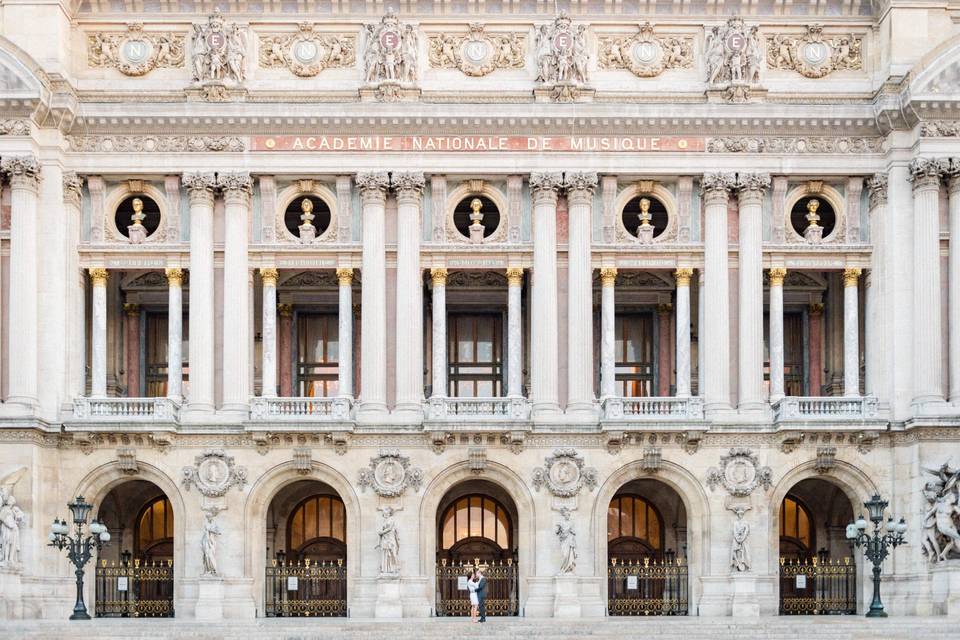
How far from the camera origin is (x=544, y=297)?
162 feet

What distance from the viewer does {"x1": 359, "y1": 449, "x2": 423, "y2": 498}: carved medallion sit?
48.4 m

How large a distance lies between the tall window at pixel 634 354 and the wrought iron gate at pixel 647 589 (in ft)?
16.6

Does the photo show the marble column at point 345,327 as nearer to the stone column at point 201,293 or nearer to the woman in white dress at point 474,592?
the stone column at point 201,293

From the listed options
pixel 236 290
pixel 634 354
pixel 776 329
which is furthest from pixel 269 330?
pixel 776 329

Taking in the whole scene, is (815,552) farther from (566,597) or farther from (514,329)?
(514,329)

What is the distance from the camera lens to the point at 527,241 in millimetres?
49781

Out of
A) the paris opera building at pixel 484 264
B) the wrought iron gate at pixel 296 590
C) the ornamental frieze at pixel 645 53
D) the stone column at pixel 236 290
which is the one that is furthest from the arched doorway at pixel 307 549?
the ornamental frieze at pixel 645 53

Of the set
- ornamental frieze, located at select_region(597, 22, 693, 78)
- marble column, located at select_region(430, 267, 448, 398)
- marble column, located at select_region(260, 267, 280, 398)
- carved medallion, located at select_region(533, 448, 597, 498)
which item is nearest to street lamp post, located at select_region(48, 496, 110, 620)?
marble column, located at select_region(260, 267, 280, 398)

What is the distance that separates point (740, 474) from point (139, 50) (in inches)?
768

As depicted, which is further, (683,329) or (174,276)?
(683,329)

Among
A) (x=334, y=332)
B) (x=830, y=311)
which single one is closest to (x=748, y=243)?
(x=830, y=311)

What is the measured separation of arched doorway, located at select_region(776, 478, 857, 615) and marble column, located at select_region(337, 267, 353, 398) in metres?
12.0

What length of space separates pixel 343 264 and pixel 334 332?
4290 mm

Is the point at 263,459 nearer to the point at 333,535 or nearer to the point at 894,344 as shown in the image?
the point at 333,535
